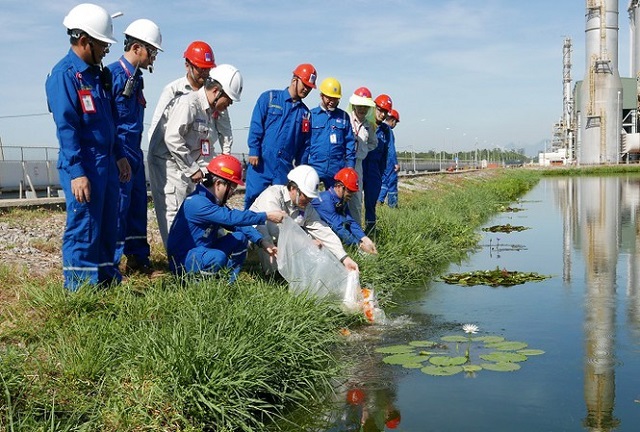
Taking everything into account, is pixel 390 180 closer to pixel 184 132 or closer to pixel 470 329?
pixel 184 132

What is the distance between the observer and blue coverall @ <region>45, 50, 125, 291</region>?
13.4 ft

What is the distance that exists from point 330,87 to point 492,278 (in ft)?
7.84

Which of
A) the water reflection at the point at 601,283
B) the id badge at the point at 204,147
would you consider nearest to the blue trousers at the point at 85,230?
the id badge at the point at 204,147

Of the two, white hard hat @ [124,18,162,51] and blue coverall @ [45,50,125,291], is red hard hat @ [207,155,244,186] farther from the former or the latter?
white hard hat @ [124,18,162,51]

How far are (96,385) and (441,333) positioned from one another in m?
2.48

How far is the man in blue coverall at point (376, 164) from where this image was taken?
27.9 feet

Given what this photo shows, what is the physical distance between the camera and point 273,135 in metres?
6.41

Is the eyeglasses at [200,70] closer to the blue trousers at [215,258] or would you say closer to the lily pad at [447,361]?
the blue trousers at [215,258]

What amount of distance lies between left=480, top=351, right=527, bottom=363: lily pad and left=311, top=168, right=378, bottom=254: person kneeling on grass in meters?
2.04

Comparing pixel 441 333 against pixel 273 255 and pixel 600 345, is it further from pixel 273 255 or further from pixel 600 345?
pixel 273 255

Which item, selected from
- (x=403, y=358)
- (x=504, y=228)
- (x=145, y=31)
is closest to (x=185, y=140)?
(x=145, y=31)

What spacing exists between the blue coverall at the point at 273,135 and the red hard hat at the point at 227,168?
1.46 meters

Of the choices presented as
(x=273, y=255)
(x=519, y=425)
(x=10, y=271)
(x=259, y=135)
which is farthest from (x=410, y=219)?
(x=519, y=425)

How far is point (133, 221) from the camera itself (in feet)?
18.1
